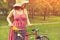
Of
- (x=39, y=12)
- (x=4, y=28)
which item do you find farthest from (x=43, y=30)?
(x=4, y=28)

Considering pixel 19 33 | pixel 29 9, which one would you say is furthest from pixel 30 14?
pixel 19 33

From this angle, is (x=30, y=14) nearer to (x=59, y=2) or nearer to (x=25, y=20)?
(x=25, y=20)

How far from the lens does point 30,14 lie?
6.63 ft

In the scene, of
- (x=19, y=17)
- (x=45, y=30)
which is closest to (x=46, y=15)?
(x=45, y=30)

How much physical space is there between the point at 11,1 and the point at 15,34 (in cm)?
25

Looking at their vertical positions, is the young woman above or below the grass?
above

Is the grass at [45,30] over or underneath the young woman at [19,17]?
underneath

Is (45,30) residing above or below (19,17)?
below

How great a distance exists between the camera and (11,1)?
6.51 feet

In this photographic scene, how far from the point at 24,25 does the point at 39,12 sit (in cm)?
16

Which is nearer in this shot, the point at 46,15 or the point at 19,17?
the point at 19,17

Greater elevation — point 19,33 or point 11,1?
point 11,1

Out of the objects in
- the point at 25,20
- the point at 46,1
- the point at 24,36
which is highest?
the point at 46,1

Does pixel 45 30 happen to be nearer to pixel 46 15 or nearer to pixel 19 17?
pixel 46 15
